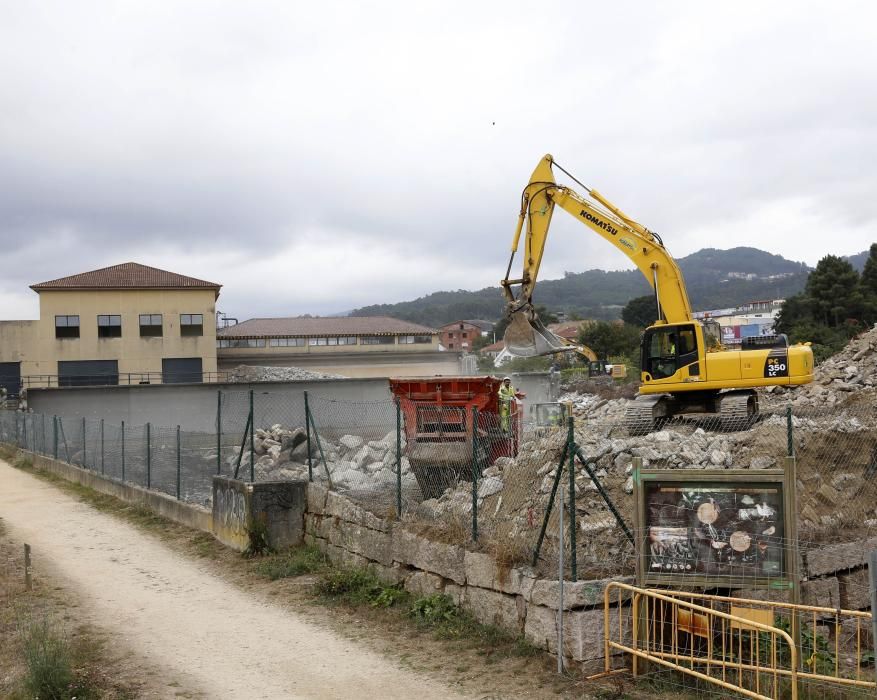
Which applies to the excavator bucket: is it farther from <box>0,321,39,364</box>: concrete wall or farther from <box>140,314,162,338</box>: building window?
<box>0,321,39,364</box>: concrete wall

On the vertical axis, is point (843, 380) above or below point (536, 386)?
above

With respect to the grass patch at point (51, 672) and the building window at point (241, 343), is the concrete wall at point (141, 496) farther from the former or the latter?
the building window at point (241, 343)

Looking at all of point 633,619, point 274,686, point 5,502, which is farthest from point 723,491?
point 5,502

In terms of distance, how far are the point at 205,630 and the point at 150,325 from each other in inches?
1956

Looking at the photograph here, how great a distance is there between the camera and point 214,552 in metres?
13.1

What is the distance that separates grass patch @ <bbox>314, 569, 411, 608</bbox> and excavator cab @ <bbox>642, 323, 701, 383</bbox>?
12212 mm

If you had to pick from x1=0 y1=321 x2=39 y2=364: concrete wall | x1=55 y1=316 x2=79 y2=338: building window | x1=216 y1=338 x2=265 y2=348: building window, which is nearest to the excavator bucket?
x1=55 y1=316 x2=79 y2=338: building window

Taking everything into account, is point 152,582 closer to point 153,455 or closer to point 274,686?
point 274,686

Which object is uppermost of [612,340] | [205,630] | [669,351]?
[612,340]

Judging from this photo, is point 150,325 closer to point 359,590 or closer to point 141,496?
point 141,496

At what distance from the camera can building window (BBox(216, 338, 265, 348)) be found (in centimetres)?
6569

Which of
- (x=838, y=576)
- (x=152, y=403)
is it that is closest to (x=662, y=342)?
(x=838, y=576)

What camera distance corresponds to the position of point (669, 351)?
2119cm

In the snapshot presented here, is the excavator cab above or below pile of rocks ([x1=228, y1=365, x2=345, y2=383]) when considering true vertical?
above
